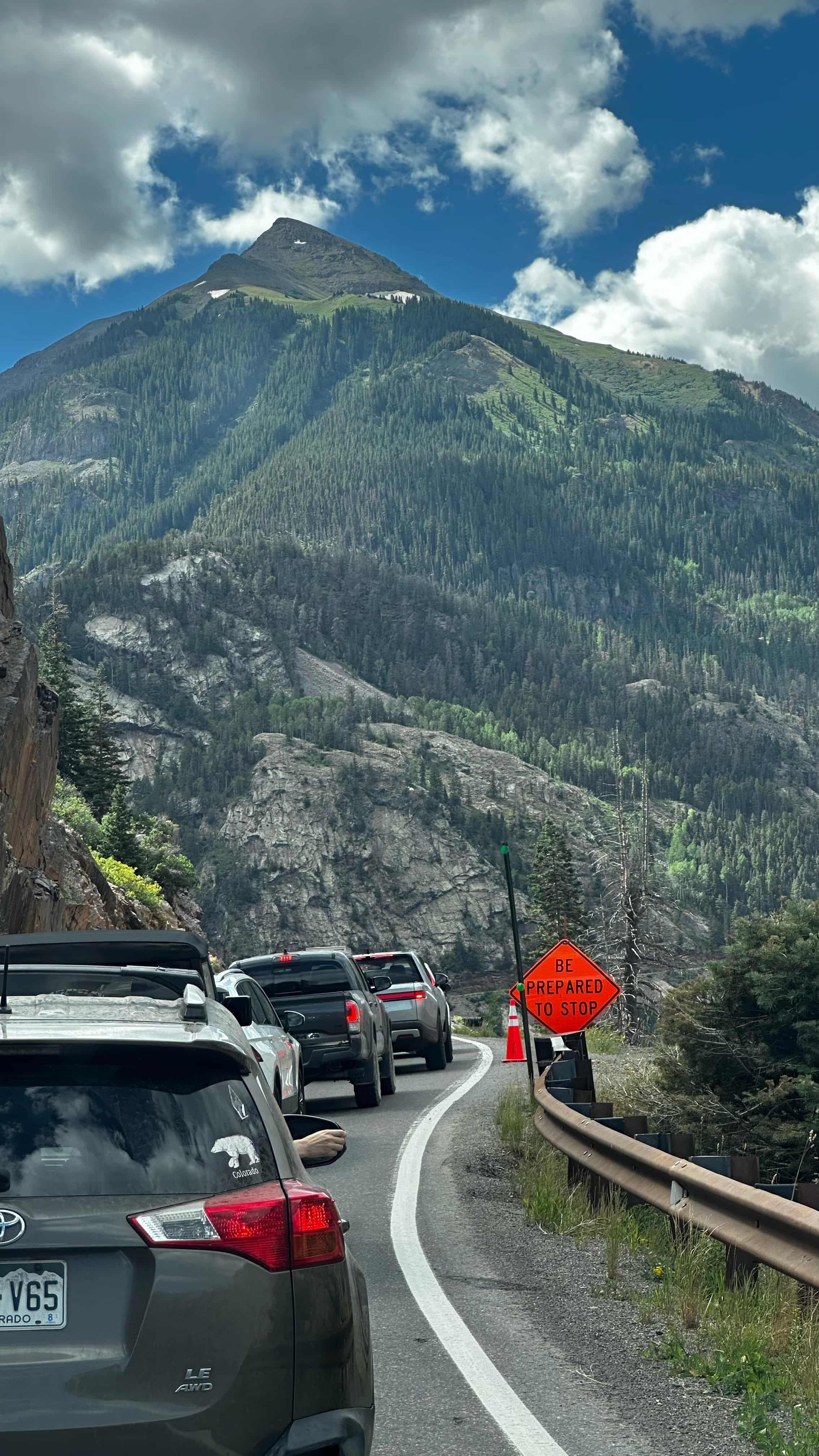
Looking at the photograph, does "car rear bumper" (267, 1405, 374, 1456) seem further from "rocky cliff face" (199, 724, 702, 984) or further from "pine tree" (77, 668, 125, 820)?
"rocky cliff face" (199, 724, 702, 984)

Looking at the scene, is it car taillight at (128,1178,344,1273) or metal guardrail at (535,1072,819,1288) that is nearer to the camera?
car taillight at (128,1178,344,1273)

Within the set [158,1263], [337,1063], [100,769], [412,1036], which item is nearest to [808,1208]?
[158,1263]

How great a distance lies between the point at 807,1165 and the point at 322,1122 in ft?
36.0

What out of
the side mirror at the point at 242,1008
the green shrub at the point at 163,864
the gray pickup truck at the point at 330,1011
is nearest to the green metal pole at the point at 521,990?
the gray pickup truck at the point at 330,1011

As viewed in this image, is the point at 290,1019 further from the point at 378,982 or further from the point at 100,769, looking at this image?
the point at 100,769

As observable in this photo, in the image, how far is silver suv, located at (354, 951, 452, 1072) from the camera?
22.7m

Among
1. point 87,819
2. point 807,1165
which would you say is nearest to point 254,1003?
point 807,1165

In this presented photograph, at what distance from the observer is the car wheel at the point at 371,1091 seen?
1717 cm

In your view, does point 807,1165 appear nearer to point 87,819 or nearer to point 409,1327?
point 409,1327

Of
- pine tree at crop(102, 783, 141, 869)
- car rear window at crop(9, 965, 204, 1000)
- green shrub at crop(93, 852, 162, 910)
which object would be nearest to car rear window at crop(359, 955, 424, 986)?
car rear window at crop(9, 965, 204, 1000)

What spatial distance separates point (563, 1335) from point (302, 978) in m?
10.5

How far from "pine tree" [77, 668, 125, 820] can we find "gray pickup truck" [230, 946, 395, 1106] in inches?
1867

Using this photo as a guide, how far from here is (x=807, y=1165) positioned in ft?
48.1

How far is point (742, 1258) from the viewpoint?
22.5 ft
